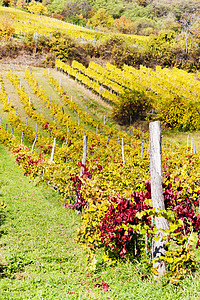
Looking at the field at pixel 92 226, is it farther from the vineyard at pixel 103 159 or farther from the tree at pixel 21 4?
the tree at pixel 21 4

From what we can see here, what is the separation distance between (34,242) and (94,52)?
54.1m

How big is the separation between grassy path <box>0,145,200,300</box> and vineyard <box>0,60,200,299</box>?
212mm

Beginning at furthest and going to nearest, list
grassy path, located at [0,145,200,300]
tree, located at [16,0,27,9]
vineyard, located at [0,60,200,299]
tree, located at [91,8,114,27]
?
tree, located at [16,0,27,9] < tree, located at [91,8,114,27] < vineyard, located at [0,60,200,299] < grassy path, located at [0,145,200,300]

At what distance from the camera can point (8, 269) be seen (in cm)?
483

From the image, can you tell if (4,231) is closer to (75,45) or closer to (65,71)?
(65,71)

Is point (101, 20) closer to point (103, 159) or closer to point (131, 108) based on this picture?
point (131, 108)

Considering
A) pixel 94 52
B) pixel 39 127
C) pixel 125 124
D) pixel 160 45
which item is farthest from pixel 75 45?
pixel 39 127

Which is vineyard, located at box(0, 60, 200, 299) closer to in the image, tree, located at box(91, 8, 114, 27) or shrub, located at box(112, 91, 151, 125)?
shrub, located at box(112, 91, 151, 125)

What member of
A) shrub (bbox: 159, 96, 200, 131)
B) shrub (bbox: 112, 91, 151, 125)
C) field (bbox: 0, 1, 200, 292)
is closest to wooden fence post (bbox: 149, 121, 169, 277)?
field (bbox: 0, 1, 200, 292)

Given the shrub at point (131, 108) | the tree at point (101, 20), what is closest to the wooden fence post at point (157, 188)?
the shrub at point (131, 108)

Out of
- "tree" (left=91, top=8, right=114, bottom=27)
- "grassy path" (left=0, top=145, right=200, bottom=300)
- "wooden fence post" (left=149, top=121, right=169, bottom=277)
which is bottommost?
"grassy path" (left=0, top=145, right=200, bottom=300)

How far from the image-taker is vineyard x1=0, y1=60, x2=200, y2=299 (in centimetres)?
455

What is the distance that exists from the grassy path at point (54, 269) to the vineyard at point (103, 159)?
212mm

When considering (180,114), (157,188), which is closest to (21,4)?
(180,114)
